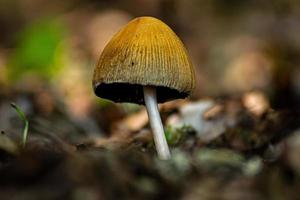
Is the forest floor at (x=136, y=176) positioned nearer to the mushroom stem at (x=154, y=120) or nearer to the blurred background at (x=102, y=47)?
the mushroom stem at (x=154, y=120)

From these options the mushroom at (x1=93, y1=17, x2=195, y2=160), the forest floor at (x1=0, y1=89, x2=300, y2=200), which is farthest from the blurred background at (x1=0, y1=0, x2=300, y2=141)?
the forest floor at (x1=0, y1=89, x2=300, y2=200)

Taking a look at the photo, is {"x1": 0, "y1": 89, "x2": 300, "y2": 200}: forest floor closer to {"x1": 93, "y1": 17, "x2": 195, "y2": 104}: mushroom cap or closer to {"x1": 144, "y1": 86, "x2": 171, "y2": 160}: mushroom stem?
{"x1": 144, "y1": 86, "x2": 171, "y2": 160}: mushroom stem

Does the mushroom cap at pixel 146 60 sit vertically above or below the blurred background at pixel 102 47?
below

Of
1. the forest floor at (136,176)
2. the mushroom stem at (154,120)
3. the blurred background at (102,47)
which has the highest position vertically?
the blurred background at (102,47)

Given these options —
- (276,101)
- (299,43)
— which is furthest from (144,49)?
(299,43)

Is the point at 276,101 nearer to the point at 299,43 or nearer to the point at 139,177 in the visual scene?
the point at 299,43

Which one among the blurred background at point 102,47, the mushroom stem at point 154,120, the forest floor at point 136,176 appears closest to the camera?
the forest floor at point 136,176

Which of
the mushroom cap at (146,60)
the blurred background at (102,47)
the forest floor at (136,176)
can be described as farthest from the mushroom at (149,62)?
the blurred background at (102,47)
